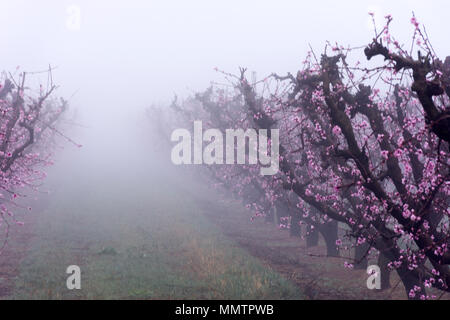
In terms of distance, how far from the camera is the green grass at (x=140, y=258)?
17.5 meters

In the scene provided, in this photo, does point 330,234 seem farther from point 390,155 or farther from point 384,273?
point 390,155

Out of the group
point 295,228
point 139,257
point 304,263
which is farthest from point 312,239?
point 139,257

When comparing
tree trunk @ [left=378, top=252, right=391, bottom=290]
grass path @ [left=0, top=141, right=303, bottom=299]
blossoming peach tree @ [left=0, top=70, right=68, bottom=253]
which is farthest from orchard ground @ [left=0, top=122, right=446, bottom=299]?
blossoming peach tree @ [left=0, top=70, right=68, bottom=253]

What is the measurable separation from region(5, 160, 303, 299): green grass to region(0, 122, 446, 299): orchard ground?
45 millimetres

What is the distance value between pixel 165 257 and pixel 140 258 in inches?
50.2

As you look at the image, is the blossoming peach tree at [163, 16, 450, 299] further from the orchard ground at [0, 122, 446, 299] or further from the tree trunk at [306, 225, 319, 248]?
the tree trunk at [306, 225, 319, 248]

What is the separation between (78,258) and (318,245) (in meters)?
14.0

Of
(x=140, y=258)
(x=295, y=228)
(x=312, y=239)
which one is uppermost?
(x=295, y=228)

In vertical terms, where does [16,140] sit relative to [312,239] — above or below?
above

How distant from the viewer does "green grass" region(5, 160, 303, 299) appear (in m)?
17.5

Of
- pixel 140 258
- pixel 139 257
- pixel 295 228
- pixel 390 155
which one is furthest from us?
pixel 295 228

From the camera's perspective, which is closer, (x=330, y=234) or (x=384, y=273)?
(x=384, y=273)

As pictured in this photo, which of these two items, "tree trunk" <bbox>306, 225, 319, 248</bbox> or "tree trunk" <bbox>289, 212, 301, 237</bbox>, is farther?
"tree trunk" <bbox>289, 212, 301, 237</bbox>

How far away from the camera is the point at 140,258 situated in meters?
23.8
